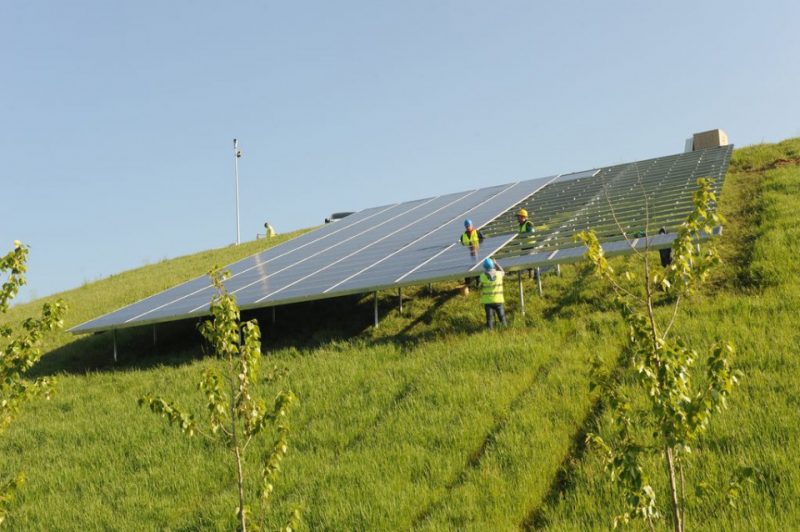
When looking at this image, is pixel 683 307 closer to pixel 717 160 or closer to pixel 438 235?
pixel 438 235

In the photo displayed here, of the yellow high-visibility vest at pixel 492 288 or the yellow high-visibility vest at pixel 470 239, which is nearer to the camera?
the yellow high-visibility vest at pixel 492 288

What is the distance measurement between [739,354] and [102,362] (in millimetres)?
15682

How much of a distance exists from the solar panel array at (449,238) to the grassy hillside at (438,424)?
50.5 inches

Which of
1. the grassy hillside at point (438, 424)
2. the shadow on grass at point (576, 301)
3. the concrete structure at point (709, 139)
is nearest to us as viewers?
the grassy hillside at point (438, 424)

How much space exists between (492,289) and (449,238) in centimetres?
529

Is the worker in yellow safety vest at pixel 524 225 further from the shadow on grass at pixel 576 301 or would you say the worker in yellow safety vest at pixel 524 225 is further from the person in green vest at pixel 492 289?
the person in green vest at pixel 492 289

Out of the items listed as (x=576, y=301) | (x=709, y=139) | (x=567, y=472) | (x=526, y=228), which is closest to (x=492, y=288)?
(x=576, y=301)

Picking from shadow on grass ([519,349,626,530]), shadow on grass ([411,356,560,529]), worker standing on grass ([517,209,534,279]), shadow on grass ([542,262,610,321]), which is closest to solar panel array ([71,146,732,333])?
worker standing on grass ([517,209,534,279])

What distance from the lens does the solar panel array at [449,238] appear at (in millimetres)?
15391

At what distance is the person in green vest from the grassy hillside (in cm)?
50

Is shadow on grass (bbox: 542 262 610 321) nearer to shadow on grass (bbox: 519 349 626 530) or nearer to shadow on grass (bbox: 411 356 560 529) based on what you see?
shadow on grass (bbox: 411 356 560 529)

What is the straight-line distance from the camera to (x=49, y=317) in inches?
320

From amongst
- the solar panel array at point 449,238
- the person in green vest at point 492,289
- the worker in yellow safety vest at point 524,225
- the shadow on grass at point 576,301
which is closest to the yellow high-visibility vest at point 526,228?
the worker in yellow safety vest at point 524,225

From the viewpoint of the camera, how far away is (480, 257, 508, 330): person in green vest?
47.4 feet
